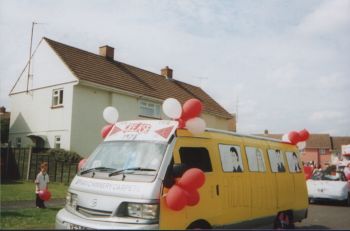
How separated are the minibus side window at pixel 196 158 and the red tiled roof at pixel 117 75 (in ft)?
65.4

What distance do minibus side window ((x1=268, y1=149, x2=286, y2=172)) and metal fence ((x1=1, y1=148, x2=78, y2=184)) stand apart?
13.3m

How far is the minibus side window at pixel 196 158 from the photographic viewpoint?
676cm

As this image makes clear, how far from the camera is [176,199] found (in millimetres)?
5730

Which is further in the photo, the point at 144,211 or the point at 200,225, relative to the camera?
the point at 200,225

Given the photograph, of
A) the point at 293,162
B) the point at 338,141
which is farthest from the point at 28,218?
the point at 338,141

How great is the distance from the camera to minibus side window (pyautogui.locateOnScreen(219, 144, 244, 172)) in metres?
7.39

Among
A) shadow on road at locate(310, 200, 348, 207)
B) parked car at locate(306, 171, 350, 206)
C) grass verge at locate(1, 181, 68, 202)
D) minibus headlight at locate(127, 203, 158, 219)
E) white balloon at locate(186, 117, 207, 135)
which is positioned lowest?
shadow on road at locate(310, 200, 348, 207)

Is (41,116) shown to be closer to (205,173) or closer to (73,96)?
(73,96)

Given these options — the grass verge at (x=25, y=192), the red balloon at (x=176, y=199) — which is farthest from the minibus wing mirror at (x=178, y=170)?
the grass verge at (x=25, y=192)

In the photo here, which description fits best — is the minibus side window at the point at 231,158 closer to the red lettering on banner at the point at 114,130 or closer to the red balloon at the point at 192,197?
the red balloon at the point at 192,197

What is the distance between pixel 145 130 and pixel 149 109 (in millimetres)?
23617

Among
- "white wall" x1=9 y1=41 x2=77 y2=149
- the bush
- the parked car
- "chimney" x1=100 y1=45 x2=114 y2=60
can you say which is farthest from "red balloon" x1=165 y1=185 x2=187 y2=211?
"chimney" x1=100 y1=45 x2=114 y2=60

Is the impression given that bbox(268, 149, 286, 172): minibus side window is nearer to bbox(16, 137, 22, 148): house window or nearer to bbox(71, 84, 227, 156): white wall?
bbox(71, 84, 227, 156): white wall

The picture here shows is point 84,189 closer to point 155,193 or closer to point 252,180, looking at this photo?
point 155,193
